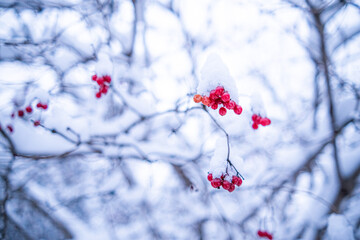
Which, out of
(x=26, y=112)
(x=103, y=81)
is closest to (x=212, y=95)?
(x=103, y=81)

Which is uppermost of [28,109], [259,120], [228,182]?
[259,120]

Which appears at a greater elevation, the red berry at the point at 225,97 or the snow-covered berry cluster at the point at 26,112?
the red berry at the point at 225,97

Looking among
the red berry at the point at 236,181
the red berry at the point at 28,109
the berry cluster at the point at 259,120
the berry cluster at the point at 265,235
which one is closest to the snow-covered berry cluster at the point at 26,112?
the red berry at the point at 28,109

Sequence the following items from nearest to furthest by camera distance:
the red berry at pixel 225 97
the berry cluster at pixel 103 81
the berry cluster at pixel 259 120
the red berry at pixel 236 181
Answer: the red berry at pixel 225 97 < the red berry at pixel 236 181 < the berry cluster at pixel 259 120 < the berry cluster at pixel 103 81

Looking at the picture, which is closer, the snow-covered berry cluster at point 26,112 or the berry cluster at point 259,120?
the berry cluster at point 259,120

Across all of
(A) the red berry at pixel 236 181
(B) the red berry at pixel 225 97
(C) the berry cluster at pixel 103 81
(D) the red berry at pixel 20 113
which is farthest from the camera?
(D) the red berry at pixel 20 113

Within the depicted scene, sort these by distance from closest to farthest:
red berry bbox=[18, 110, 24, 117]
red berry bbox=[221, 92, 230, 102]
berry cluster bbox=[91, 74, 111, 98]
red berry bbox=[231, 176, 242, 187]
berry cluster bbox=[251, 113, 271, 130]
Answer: red berry bbox=[221, 92, 230, 102]
red berry bbox=[231, 176, 242, 187]
berry cluster bbox=[251, 113, 271, 130]
berry cluster bbox=[91, 74, 111, 98]
red berry bbox=[18, 110, 24, 117]

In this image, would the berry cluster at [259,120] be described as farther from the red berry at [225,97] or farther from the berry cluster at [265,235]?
the berry cluster at [265,235]

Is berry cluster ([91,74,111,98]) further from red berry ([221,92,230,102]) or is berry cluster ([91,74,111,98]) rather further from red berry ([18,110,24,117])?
red berry ([221,92,230,102])

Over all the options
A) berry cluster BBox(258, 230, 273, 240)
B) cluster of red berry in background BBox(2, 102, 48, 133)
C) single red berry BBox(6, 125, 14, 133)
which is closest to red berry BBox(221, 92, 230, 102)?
berry cluster BBox(258, 230, 273, 240)

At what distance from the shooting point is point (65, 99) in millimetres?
3467

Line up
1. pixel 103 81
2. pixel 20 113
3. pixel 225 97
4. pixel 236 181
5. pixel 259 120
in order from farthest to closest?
pixel 20 113
pixel 103 81
pixel 259 120
pixel 236 181
pixel 225 97

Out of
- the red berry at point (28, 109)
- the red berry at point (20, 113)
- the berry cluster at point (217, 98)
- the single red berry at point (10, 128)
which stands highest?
the berry cluster at point (217, 98)

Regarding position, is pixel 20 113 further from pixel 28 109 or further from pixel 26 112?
pixel 28 109
